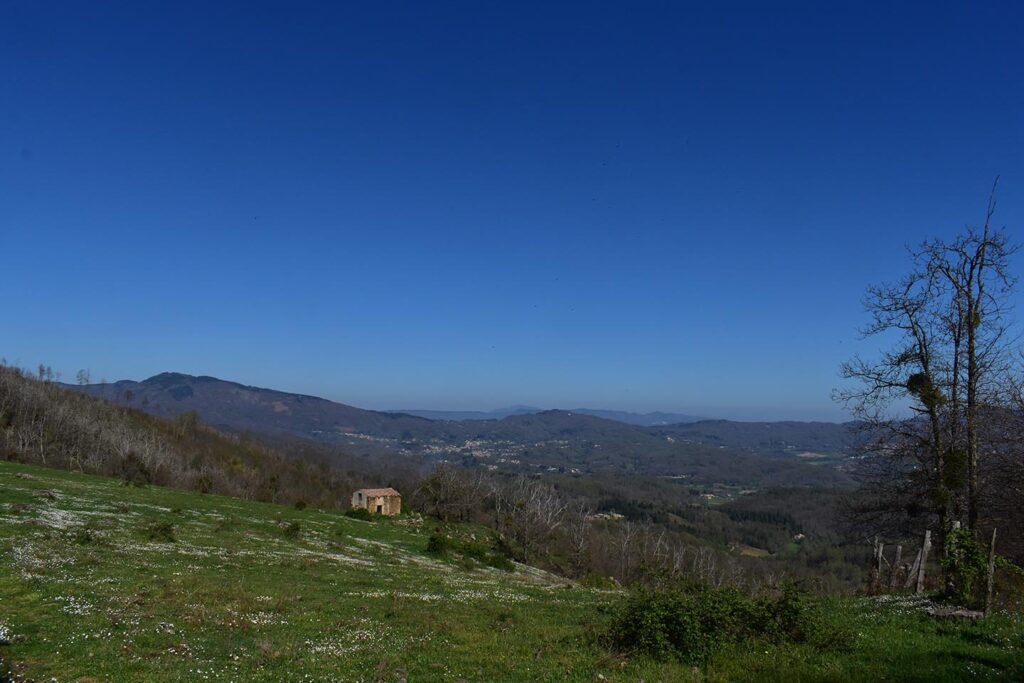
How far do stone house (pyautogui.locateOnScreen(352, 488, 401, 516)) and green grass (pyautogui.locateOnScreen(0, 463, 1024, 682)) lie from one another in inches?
2260

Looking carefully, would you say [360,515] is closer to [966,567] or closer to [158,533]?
[158,533]

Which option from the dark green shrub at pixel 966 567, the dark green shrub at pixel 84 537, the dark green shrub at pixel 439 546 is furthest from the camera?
the dark green shrub at pixel 439 546

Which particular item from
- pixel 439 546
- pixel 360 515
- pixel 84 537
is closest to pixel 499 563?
pixel 439 546

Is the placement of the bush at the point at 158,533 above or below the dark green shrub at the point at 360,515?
above

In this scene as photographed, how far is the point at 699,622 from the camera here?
14.0 meters

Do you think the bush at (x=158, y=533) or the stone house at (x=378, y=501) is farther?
the stone house at (x=378, y=501)

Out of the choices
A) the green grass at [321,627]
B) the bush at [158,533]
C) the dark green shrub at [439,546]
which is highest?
the green grass at [321,627]

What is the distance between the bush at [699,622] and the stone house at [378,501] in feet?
240

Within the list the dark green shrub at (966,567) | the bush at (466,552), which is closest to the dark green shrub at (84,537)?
the bush at (466,552)

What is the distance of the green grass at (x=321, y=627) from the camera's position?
12047mm

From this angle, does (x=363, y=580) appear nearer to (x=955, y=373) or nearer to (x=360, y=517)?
(x=955, y=373)

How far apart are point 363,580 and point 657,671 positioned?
15921 millimetres

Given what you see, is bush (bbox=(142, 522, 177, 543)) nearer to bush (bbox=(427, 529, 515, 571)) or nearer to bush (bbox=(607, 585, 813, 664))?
bush (bbox=(427, 529, 515, 571))

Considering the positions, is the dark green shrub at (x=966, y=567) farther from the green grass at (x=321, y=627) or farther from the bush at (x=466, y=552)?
the bush at (x=466, y=552)
